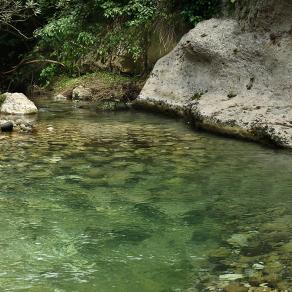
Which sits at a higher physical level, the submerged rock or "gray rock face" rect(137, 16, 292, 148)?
"gray rock face" rect(137, 16, 292, 148)

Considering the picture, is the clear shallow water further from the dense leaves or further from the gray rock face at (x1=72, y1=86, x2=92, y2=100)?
the gray rock face at (x1=72, y1=86, x2=92, y2=100)

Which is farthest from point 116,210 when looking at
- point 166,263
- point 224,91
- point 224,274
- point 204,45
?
point 204,45

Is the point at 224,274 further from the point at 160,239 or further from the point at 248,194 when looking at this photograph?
the point at 248,194

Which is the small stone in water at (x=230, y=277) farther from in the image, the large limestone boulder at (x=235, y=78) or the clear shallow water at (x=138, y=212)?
the large limestone boulder at (x=235, y=78)

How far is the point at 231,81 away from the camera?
10258 millimetres

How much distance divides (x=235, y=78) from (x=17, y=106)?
5277 millimetres

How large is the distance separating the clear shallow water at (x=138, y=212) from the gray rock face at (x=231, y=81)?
577 millimetres

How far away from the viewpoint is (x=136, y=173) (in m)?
6.57

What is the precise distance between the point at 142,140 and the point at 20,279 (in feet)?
17.1

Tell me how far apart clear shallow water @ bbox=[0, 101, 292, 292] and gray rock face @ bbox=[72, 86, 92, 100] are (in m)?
6.27

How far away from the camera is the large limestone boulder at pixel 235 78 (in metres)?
8.71

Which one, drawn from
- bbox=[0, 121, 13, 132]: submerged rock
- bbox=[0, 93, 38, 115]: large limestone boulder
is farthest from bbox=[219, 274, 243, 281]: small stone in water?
bbox=[0, 93, 38, 115]: large limestone boulder

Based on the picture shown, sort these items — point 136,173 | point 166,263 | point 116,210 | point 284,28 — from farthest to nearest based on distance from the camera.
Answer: point 284,28 → point 136,173 → point 116,210 → point 166,263

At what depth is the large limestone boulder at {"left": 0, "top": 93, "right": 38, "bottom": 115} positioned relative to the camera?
12.2 meters
